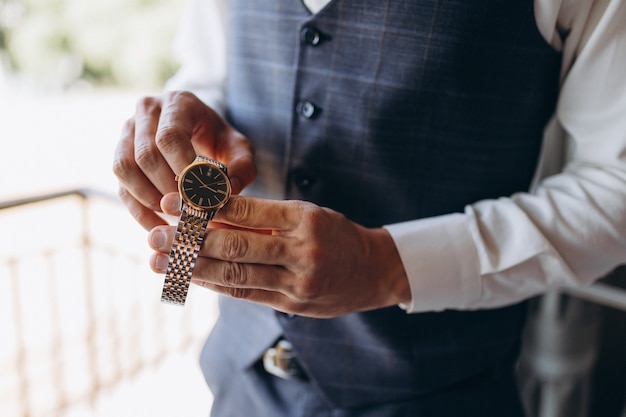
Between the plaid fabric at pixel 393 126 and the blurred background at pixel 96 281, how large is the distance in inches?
16.6

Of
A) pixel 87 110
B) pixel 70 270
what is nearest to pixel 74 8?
pixel 87 110

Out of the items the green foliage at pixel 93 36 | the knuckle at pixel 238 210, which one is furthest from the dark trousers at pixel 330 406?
the green foliage at pixel 93 36

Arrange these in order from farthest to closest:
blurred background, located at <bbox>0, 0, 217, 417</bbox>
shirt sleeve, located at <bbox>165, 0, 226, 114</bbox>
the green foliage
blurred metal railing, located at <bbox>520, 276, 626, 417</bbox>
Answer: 1. the green foliage
2. blurred background, located at <bbox>0, 0, 217, 417</bbox>
3. blurred metal railing, located at <bbox>520, 276, 626, 417</bbox>
4. shirt sleeve, located at <bbox>165, 0, 226, 114</bbox>

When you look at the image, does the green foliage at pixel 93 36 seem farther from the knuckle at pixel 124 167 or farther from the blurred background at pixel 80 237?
the knuckle at pixel 124 167

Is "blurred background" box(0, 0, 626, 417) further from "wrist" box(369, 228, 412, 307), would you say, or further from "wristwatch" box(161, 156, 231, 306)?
"wristwatch" box(161, 156, 231, 306)

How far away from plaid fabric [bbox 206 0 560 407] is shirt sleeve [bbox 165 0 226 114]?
0.12m

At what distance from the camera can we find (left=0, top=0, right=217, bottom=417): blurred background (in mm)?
2613

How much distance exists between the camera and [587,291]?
1.11 m

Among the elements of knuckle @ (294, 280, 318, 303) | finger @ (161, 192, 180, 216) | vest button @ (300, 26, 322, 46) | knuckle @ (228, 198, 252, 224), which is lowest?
knuckle @ (294, 280, 318, 303)

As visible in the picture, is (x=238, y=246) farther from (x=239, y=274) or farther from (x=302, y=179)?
(x=302, y=179)

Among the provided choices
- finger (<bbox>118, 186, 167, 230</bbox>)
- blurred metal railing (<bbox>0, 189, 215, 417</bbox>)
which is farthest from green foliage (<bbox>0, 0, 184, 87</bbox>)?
finger (<bbox>118, 186, 167, 230</bbox>)

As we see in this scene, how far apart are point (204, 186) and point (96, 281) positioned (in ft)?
15.6

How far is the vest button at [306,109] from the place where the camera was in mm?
753

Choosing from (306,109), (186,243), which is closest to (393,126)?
(306,109)
